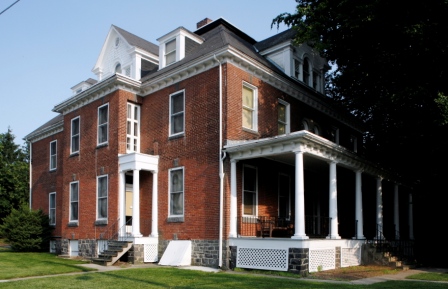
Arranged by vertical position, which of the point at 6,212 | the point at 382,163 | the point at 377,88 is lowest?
the point at 6,212

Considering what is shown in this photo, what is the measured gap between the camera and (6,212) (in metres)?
42.6

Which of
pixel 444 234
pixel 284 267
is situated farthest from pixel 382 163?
pixel 284 267

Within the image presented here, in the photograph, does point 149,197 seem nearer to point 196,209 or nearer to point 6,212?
point 196,209

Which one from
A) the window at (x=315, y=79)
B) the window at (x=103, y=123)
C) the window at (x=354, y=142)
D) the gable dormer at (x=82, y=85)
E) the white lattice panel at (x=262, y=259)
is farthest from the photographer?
the gable dormer at (x=82, y=85)

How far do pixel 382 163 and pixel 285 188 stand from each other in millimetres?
4623

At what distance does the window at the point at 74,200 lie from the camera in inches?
864

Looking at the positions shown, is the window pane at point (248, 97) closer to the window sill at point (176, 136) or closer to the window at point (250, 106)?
the window at point (250, 106)

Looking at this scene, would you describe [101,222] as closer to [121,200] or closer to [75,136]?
[121,200]

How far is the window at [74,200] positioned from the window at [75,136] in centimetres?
165

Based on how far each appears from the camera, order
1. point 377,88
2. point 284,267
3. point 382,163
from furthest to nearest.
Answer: point 382,163 → point 377,88 → point 284,267

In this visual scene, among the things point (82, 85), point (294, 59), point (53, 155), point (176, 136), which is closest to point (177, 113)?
point (176, 136)

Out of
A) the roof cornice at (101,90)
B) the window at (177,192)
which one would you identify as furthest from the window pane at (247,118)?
the roof cornice at (101,90)

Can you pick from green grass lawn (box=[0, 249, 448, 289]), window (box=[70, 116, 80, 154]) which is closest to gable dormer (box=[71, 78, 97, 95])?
window (box=[70, 116, 80, 154])

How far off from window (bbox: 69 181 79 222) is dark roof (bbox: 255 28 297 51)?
10.9m
